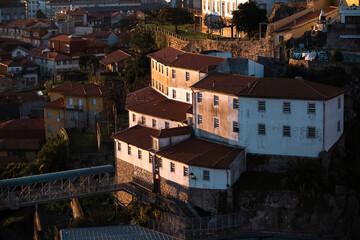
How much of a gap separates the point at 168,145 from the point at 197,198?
4.25 m

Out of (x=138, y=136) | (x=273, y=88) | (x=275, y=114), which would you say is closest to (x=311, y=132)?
(x=275, y=114)

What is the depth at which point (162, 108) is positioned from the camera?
4816 cm

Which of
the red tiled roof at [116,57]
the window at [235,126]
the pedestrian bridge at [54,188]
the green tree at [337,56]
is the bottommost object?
the pedestrian bridge at [54,188]

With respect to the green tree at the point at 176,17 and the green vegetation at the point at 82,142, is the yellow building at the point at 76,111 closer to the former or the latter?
the green vegetation at the point at 82,142

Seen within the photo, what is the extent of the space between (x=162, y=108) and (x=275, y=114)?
32.9 ft

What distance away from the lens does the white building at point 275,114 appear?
3981cm

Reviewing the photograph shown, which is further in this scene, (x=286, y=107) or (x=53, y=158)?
(x=53, y=158)

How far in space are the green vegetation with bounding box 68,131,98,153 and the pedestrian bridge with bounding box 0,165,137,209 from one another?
7249mm

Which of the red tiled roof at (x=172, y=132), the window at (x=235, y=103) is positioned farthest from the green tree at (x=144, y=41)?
the window at (x=235, y=103)

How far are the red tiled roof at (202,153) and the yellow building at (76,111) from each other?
684 inches

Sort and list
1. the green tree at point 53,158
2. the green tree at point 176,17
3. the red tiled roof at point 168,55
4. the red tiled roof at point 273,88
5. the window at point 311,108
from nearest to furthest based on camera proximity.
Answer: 1. the window at point 311,108
2. the red tiled roof at point 273,88
3. the red tiled roof at point 168,55
4. the green tree at point 53,158
5. the green tree at point 176,17

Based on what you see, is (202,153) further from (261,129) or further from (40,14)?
(40,14)

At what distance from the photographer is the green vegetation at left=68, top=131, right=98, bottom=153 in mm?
54062

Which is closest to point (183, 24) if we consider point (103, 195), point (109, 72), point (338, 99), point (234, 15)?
point (109, 72)
